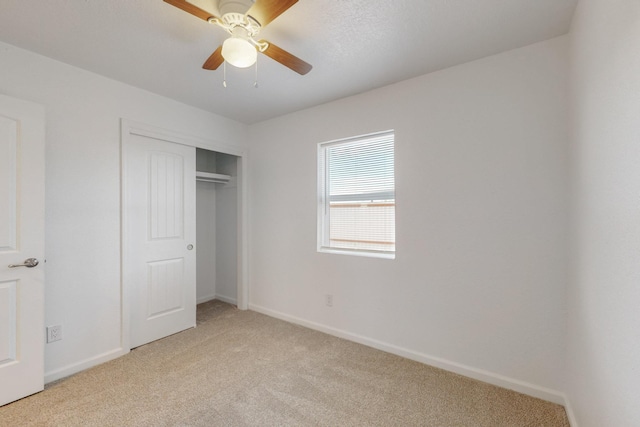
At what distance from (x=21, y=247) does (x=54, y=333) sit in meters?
0.75

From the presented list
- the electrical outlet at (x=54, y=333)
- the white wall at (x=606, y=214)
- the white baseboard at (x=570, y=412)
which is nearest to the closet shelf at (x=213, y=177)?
the electrical outlet at (x=54, y=333)

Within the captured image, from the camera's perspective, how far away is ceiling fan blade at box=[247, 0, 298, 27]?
1325 millimetres

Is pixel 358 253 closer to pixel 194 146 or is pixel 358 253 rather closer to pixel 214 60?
pixel 214 60

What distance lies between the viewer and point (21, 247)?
1.94 meters

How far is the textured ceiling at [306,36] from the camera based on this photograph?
1.65 m

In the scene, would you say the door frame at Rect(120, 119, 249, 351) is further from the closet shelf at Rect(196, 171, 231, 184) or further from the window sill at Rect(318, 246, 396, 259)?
the window sill at Rect(318, 246, 396, 259)

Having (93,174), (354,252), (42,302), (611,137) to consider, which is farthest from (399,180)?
(42,302)

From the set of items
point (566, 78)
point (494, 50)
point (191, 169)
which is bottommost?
point (191, 169)

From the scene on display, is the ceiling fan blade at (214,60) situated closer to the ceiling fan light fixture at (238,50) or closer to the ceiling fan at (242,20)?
the ceiling fan at (242,20)

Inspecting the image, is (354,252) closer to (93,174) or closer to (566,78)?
(566,78)

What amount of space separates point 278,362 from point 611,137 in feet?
8.32

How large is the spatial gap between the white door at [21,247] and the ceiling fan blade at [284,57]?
5.66 ft

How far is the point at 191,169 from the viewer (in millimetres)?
3186

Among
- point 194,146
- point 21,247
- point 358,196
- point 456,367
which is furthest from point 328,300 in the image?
point 21,247
